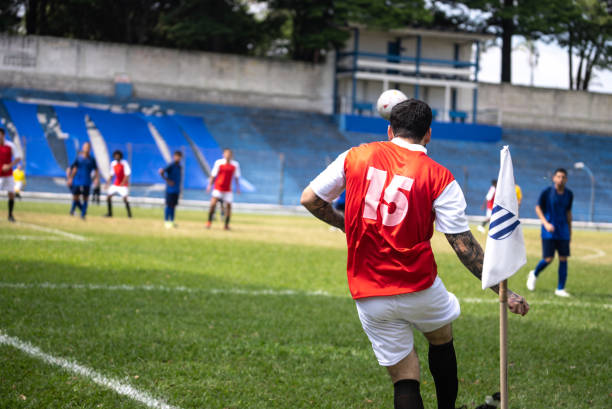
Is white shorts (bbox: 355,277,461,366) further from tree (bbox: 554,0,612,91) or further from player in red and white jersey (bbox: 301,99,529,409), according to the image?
tree (bbox: 554,0,612,91)

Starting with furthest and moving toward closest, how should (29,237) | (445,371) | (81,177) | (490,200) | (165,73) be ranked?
(165,73)
(490,200)
(81,177)
(29,237)
(445,371)

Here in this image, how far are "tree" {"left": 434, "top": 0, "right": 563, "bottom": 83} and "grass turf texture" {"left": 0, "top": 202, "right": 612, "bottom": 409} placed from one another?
39.0 metres

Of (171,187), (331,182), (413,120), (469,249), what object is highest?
(413,120)

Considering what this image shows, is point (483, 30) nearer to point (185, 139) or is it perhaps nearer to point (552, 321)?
point (185, 139)

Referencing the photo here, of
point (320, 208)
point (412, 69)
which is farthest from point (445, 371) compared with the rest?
point (412, 69)

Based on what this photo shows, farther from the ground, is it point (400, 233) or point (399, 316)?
point (400, 233)

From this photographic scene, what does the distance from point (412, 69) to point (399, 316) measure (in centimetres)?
4619

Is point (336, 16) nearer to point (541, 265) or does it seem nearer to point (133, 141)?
point (133, 141)

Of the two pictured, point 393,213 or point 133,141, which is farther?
point 133,141

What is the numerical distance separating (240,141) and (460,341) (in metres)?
32.3

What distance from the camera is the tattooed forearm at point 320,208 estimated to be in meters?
4.37

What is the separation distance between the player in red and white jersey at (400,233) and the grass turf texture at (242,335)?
158 cm

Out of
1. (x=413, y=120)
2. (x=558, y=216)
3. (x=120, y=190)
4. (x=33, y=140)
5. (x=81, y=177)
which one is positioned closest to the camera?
(x=413, y=120)

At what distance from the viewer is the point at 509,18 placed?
51.0 meters
